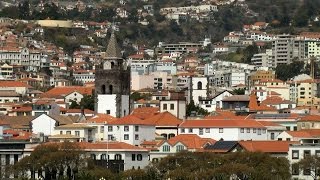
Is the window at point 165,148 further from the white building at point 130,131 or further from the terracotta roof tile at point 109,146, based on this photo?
the white building at point 130,131

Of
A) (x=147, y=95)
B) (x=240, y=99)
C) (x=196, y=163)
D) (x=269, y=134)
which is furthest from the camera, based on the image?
(x=147, y=95)

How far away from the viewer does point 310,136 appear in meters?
118

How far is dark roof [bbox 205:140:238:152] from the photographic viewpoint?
113 meters

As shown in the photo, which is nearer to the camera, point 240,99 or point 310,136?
point 310,136

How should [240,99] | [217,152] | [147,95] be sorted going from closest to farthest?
[217,152]
[240,99]
[147,95]

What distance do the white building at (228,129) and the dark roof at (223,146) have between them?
298 inches

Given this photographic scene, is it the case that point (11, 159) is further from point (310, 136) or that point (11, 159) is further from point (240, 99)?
point (240, 99)

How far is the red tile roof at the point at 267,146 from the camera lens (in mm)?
111875

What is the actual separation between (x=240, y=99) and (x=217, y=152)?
4497 cm

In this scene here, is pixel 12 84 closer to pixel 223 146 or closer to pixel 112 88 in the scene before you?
pixel 112 88

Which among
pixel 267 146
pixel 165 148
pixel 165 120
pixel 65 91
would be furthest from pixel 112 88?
pixel 65 91

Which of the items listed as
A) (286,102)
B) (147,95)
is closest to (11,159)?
(286,102)

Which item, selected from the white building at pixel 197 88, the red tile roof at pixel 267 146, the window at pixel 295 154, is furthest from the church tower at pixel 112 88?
the window at pixel 295 154

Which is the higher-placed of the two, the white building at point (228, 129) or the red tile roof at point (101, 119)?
the red tile roof at point (101, 119)
